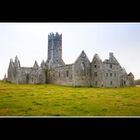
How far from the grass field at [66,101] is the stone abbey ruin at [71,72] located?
0.50 feet

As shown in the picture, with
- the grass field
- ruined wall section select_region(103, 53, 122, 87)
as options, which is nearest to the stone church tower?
the grass field

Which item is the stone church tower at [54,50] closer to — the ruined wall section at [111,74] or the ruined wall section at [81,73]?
the ruined wall section at [81,73]

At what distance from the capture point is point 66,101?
535 cm

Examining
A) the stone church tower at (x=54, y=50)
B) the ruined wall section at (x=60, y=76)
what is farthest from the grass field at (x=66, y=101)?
the stone church tower at (x=54, y=50)

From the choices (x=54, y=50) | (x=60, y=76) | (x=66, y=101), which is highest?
(x=54, y=50)

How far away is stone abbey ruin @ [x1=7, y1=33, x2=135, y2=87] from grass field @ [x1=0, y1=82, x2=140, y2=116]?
152 mm

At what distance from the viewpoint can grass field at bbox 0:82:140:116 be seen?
5137mm

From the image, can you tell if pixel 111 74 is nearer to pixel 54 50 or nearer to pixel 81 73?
pixel 81 73

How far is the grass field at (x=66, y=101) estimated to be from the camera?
5137 mm

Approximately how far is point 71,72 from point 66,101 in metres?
0.69

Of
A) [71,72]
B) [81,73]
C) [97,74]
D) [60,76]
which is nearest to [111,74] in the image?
[97,74]
